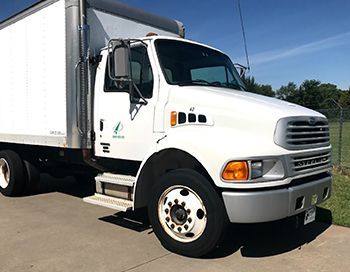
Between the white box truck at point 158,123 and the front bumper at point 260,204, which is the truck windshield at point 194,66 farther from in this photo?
the front bumper at point 260,204

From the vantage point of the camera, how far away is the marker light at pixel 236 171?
4270 millimetres

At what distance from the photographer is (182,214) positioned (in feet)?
15.7

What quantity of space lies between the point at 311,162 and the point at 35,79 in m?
4.65

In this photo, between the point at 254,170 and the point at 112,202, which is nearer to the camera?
the point at 254,170

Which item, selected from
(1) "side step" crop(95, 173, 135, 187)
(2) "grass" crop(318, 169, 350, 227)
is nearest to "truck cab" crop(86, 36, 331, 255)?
(1) "side step" crop(95, 173, 135, 187)

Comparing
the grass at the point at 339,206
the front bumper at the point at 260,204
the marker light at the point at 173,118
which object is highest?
the marker light at the point at 173,118

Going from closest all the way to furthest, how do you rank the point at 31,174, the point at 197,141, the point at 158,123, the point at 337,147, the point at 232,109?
1. the point at 197,141
2. the point at 232,109
3. the point at 158,123
4. the point at 31,174
5. the point at 337,147

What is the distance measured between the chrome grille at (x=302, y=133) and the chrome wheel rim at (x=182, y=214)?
112cm

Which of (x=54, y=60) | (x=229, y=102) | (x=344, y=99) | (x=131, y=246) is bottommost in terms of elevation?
(x=131, y=246)

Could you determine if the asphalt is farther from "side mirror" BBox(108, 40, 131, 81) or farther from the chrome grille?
"side mirror" BBox(108, 40, 131, 81)

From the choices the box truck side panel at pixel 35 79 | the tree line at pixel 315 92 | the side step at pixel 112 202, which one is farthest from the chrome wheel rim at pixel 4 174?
the tree line at pixel 315 92

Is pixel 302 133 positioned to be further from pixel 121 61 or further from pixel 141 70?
pixel 121 61

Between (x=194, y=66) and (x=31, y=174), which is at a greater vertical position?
(x=194, y=66)

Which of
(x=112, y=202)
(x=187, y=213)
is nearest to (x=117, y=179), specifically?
(x=112, y=202)
